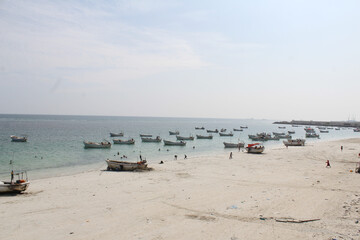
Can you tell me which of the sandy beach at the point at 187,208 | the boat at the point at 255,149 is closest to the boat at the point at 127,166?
the sandy beach at the point at 187,208

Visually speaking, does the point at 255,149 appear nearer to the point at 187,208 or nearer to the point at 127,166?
the point at 127,166

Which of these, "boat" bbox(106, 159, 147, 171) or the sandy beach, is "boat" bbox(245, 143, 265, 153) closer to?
the sandy beach

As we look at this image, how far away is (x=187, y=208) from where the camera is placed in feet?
50.9

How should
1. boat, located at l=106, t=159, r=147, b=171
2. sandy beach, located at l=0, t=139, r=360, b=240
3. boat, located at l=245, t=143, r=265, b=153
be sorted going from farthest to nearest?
boat, located at l=245, t=143, r=265, b=153, boat, located at l=106, t=159, r=147, b=171, sandy beach, located at l=0, t=139, r=360, b=240

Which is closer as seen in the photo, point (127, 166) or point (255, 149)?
point (127, 166)

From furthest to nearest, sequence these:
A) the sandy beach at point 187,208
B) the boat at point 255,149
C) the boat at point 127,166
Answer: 1. the boat at point 255,149
2. the boat at point 127,166
3. the sandy beach at point 187,208

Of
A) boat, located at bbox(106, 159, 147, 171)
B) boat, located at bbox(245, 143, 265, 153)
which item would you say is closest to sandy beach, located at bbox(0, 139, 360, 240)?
boat, located at bbox(106, 159, 147, 171)

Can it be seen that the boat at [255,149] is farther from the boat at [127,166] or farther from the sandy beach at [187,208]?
the boat at [127,166]

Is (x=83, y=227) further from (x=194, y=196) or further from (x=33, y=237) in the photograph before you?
(x=194, y=196)

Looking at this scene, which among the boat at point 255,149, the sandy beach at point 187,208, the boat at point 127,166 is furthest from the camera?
the boat at point 255,149

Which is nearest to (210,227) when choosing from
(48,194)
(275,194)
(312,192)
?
(275,194)

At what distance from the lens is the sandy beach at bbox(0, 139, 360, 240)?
12133mm

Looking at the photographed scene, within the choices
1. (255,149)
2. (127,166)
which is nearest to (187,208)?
(127,166)

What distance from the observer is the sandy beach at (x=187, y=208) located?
1213 cm
